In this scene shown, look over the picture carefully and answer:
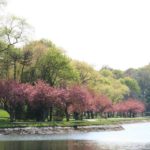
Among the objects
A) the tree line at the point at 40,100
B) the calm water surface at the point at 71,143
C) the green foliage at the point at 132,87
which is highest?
the green foliage at the point at 132,87

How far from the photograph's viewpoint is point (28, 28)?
80875mm

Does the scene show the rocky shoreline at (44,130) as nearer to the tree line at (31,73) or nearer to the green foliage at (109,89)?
the tree line at (31,73)

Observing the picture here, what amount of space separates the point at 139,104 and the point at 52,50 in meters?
68.4

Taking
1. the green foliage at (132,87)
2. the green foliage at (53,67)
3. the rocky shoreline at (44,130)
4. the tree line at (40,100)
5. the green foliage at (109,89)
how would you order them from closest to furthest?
the rocky shoreline at (44,130), the tree line at (40,100), the green foliage at (53,67), the green foliage at (109,89), the green foliage at (132,87)

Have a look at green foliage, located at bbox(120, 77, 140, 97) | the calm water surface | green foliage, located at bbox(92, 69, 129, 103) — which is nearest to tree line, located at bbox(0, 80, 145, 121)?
the calm water surface

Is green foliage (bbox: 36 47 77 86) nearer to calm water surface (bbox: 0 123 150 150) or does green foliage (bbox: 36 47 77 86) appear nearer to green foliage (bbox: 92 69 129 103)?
green foliage (bbox: 92 69 129 103)

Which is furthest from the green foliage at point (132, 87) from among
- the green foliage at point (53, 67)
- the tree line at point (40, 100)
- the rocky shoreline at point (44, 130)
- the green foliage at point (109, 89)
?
the rocky shoreline at point (44, 130)

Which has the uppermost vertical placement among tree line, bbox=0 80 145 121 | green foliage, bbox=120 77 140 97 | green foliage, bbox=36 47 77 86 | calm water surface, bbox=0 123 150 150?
green foliage, bbox=120 77 140 97

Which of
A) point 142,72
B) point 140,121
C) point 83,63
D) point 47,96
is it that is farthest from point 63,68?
point 142,72

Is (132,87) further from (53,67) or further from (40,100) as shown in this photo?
(40,100)

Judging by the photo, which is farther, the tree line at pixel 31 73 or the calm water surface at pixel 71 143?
the tree line at pixel 31 73

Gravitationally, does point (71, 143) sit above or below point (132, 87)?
below

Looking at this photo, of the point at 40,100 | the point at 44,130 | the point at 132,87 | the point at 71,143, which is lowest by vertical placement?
the point at 71,143

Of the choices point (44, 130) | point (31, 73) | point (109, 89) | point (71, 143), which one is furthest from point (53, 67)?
point (109, 89)
